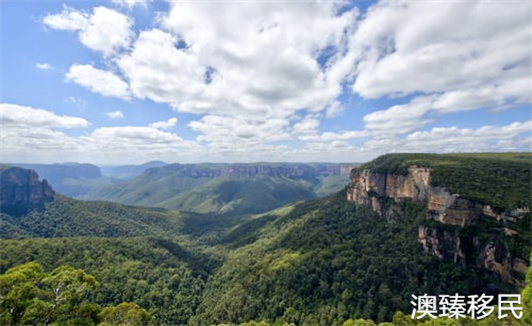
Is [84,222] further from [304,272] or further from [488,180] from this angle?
[488,180]

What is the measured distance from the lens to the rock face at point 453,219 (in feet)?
139

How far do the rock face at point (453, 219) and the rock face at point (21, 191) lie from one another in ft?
568

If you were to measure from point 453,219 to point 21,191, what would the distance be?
20547cm

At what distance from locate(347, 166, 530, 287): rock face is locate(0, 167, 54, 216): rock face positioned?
568 ft

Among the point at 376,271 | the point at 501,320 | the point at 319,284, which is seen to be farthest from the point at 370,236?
the point at 501,320

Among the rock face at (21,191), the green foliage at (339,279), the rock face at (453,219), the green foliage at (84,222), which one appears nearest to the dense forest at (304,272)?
the green foliage at (339,279)

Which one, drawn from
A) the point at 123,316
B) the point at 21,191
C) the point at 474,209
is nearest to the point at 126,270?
the point at 123,316

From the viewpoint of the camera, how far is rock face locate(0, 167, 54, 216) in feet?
448

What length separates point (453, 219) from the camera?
170ft

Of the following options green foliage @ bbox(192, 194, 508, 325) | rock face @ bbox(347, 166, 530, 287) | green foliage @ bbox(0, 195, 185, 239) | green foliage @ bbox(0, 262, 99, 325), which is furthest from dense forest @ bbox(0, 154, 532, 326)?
green foliage @ bbox(0, 195, 185, 239)

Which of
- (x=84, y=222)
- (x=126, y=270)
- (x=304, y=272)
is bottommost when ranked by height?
(x=84, y=222)

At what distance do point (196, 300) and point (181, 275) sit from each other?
1133 centimetres

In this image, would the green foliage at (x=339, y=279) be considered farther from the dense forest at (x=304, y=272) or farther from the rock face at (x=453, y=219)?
the rock face at (x=453, y=219)

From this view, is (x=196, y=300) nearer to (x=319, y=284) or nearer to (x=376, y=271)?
(x=319, y=284)
